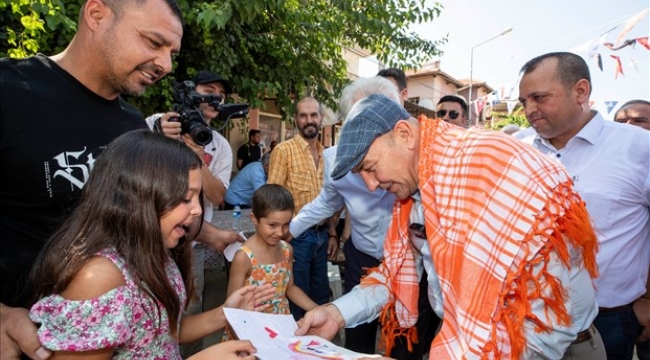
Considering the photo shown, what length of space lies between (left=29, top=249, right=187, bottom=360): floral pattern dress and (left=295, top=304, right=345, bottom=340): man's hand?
26.3 inches

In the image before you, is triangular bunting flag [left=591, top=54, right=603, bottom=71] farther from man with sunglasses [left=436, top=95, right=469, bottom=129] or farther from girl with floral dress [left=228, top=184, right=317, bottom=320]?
girl with floral dress [left=228, top=184, right=317, bottom=320]

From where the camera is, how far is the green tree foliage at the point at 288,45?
513cm

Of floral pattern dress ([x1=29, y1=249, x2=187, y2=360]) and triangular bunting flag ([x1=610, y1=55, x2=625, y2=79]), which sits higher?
triangular bunting flag ([x1=610, y1=55, x2=625, y2=79])

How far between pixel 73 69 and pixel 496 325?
174 cm

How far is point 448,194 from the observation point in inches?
54.5

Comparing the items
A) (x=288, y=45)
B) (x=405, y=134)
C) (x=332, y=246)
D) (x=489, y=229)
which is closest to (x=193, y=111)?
(x=405, y=134)

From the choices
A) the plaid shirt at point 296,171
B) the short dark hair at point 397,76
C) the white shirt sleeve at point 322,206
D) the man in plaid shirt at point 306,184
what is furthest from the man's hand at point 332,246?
the short dark hair at point 397,76

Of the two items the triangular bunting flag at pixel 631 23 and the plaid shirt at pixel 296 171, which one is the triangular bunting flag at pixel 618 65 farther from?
the plaid shirt at pixel 296 171

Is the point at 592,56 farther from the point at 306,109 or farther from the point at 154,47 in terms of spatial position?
the point at 154,47

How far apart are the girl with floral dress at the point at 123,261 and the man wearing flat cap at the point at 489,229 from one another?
61cm

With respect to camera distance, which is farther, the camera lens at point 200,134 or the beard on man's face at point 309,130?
the beard on man's face at point 309,130

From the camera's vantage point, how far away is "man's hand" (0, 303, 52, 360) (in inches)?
44.6

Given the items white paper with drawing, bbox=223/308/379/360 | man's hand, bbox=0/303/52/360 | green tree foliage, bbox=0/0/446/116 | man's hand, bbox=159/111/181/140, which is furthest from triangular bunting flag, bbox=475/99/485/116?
man's hand, bbox=0/303/52/360

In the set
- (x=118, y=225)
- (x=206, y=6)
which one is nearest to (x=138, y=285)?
(x=118, y=225)
